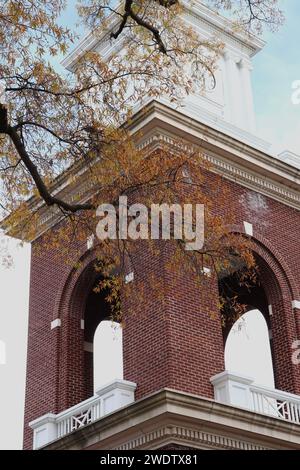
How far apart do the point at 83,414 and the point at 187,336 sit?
3.15 m

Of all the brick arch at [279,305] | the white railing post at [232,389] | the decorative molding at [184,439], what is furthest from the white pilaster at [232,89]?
the decorative molding at [184,439]

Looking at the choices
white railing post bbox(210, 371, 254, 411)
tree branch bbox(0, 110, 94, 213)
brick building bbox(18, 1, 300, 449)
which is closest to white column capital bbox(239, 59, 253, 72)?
brick building bbox(18, 1, 300, 449)

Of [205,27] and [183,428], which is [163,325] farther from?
[205,27]

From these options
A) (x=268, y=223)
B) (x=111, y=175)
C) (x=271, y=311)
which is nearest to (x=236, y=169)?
(x=268, y=223)

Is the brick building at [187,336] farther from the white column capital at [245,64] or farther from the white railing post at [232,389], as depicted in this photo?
the white column capital at [245,64]

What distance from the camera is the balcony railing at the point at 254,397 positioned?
1806 centimetres

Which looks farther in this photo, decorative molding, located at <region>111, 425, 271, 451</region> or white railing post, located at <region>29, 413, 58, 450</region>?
white railing post, located at <region>29, 413, 58, 450</region>

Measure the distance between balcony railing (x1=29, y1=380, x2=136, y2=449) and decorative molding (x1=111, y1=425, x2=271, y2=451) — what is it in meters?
1.08

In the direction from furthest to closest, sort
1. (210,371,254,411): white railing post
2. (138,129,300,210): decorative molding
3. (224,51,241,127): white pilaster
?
(224,51,241,127): white pilaster < (138,129,300,210): decorative molding < (210,371,254,411): white railing post

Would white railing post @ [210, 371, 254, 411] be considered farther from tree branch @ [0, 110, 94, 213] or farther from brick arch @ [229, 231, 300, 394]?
tree branch @ [0, 110, 94, 213]

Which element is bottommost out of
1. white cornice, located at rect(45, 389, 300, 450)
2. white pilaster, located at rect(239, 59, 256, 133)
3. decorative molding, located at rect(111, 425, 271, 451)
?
decorative molding, located at rect(111, 425, 271, 451)

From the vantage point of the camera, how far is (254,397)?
1870 cm

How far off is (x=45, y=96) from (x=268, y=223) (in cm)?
791

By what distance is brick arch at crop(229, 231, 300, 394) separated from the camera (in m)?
20.6
